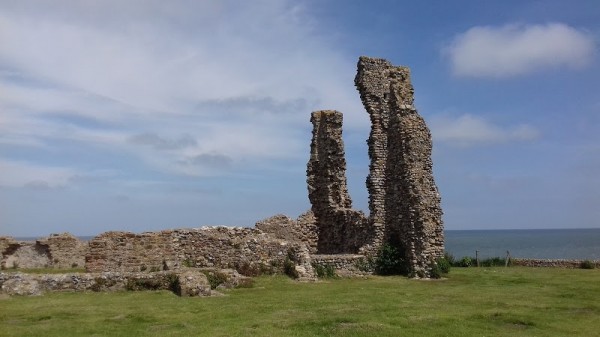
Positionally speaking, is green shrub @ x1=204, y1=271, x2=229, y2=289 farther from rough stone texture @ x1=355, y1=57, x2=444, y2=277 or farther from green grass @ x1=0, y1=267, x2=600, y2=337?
rough stone texture @ x1=355, y1=57, x2=444, y2=277

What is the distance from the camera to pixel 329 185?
30.1 metres

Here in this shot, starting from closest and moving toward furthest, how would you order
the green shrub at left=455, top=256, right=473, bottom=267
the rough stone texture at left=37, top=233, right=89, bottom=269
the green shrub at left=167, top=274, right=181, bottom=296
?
1. the green shrub at left=167, top=274, right=181, bottom=296
2. the rough stone texture at left=37, top=233, right=89, bottom=269
3. the green shrub at left=455, top=256, right=473, bottom=267

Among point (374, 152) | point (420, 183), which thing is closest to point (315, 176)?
point (374, 152)

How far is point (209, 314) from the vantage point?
14773 millimetres

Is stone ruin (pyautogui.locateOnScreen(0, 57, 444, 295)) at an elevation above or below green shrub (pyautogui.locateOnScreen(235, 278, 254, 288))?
above

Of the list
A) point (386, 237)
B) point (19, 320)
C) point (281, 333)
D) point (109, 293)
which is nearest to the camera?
point (281, 333)

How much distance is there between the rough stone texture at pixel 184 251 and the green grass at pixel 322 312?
2.47 meters

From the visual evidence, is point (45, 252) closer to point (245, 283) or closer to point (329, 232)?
point (329, 232)

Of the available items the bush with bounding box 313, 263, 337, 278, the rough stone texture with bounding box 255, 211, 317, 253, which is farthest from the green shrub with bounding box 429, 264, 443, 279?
the rough stone texture with bounding box 255, 211, 317, 253

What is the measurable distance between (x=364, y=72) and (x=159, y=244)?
12.3 metres

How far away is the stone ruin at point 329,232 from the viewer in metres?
23.7

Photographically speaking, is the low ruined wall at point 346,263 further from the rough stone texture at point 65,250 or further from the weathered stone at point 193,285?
the rough stone texture at point 65,250

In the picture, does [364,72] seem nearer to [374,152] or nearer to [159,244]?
[374,152]

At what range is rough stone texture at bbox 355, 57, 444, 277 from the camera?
24953mm
